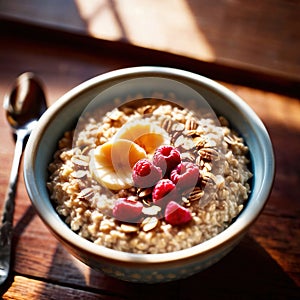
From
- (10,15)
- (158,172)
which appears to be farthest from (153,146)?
(10,15)

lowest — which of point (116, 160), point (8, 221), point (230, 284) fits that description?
point (230, 284)

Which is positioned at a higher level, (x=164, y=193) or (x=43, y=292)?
(x=164, y=193)

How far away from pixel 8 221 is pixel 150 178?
0.33 metres

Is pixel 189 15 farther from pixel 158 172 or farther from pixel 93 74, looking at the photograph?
pixel 158 172

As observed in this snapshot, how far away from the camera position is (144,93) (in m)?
1.01

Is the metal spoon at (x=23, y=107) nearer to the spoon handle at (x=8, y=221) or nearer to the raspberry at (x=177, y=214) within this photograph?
the spoon handle at (x=8, y=221)

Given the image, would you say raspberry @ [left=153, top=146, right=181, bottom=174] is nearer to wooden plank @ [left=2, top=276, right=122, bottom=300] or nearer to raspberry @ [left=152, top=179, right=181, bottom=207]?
raspberry @ [left=152, top=179, right=181, bottom=207]

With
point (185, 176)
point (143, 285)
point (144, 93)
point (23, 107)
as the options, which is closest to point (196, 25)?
point (144, 93)

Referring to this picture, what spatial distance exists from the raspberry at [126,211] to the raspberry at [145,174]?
0.04 m

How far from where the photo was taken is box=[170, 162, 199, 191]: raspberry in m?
0.83

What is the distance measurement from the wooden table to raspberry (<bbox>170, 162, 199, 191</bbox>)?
0.20 metres

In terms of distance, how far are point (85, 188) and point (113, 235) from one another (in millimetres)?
115

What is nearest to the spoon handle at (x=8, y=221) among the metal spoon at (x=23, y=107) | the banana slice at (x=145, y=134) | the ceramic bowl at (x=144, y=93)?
the metal spoon at (x=23, y=107)

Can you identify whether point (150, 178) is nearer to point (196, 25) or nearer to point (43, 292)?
point (43, 292)
